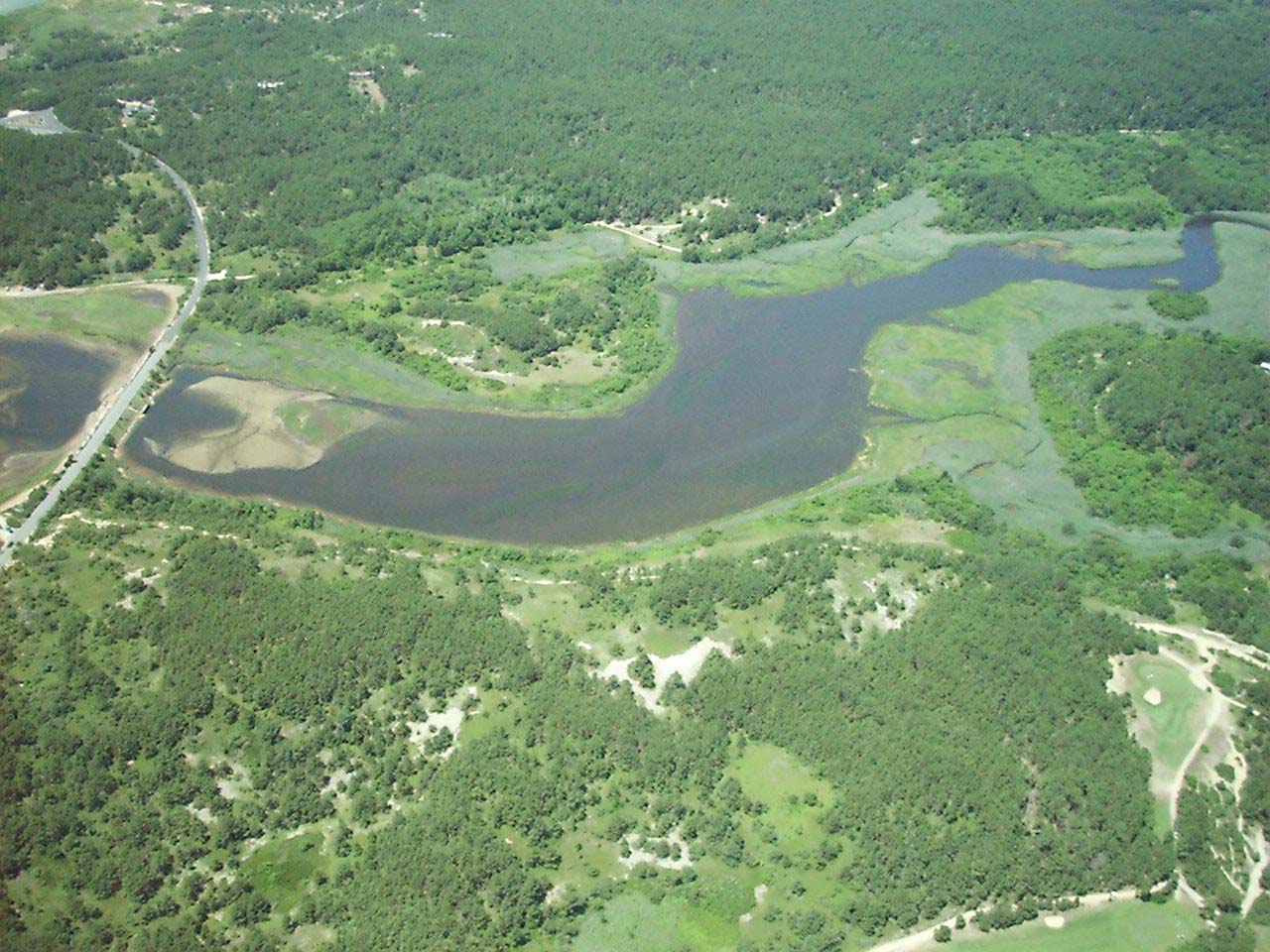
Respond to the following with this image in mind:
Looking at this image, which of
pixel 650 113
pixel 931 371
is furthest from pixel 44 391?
pixel 650 113

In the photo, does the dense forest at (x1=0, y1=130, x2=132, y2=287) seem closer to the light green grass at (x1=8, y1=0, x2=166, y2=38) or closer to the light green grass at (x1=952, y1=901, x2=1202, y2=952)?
the light green grass at (x1=8, y1=0, x2=166, y2=38)

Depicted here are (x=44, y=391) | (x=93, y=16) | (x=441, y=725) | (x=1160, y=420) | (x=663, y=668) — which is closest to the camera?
(x=441, y=725)

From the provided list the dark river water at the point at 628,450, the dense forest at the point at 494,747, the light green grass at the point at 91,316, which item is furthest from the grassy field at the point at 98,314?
the dense forest at the point at 494,747

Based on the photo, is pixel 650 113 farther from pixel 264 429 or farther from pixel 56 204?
pixel 264 429

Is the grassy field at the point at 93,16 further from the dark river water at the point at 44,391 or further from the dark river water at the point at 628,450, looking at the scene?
the dark river water at the point at 628,450

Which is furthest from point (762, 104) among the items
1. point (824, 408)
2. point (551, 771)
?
point (551, 771)

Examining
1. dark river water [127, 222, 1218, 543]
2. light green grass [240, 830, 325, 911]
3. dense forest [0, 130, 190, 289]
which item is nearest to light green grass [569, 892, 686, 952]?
light green grass [240, 830, 325, 911]
